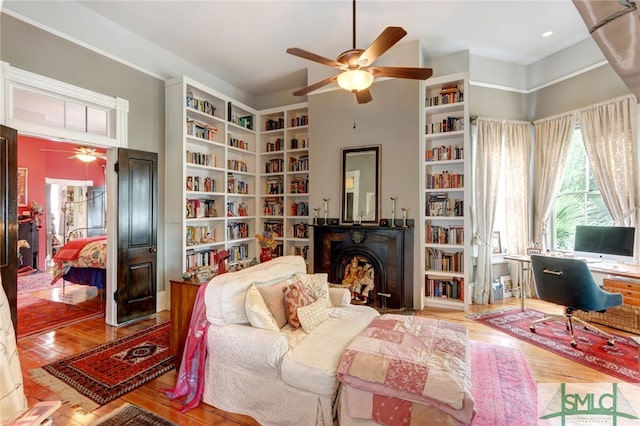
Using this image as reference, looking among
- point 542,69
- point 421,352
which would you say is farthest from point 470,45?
point 421,352

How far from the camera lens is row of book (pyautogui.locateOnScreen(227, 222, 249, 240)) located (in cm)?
519

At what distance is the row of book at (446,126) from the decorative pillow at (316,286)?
2887mm

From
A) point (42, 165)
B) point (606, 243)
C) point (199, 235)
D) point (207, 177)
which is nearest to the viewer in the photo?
point (606, 243)

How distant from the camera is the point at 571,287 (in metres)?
3.06

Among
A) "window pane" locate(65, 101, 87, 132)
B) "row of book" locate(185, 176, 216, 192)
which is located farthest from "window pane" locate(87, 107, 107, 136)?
"row of book" locate(185, 176, 216, 192)

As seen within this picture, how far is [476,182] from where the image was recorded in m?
4.57

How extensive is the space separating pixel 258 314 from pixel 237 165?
3.70 m

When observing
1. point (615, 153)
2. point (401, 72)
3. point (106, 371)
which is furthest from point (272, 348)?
point (615, 153)

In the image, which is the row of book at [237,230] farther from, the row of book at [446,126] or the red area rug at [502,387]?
the red area rug at [502,387]

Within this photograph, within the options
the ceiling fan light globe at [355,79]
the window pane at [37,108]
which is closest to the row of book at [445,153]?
the ceiling fan light globe at [355,79]

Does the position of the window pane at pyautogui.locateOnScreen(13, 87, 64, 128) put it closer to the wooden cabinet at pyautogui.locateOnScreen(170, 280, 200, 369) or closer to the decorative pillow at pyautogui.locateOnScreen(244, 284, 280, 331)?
the wooden cabinet at pyautogui.locateOnScreen(170, 280, 200, 369)

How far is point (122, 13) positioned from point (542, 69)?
5799 mm

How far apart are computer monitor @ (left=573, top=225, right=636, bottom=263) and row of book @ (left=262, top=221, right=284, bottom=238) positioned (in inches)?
172

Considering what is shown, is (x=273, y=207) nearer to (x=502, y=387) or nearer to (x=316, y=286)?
(x=316, y=286)
